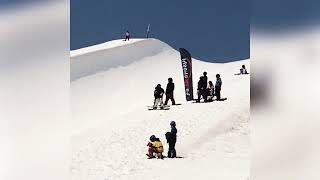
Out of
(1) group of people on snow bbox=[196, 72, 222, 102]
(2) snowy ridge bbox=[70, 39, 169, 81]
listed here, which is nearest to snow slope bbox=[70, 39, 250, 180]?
(2) snowy ridge bbox=[70, 39, 169, 81]

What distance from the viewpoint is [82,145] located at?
8.78 m

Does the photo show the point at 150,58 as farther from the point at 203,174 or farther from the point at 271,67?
the point at 271,67

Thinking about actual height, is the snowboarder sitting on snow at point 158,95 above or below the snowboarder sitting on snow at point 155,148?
above

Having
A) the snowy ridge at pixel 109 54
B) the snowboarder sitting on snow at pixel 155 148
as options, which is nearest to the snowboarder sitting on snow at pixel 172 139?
the snowboarder sitting on snow at pixel 155 148

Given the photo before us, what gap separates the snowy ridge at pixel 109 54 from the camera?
1431 centimetres

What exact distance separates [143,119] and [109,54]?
525cm

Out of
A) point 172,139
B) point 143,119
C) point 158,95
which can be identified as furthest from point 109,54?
point 172,139

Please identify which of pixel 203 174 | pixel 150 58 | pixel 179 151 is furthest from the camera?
pixel 150 58

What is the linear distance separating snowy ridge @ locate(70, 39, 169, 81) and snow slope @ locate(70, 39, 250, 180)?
25mm

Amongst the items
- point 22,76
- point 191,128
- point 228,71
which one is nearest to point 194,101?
point 191,128

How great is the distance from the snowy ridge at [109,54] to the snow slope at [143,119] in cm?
3

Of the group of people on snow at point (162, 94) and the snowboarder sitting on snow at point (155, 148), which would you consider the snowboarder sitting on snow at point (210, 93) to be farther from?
the snowboarder sitting on snow at point (155, 148)

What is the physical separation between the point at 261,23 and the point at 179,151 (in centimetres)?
607

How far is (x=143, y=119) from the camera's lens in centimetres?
996
